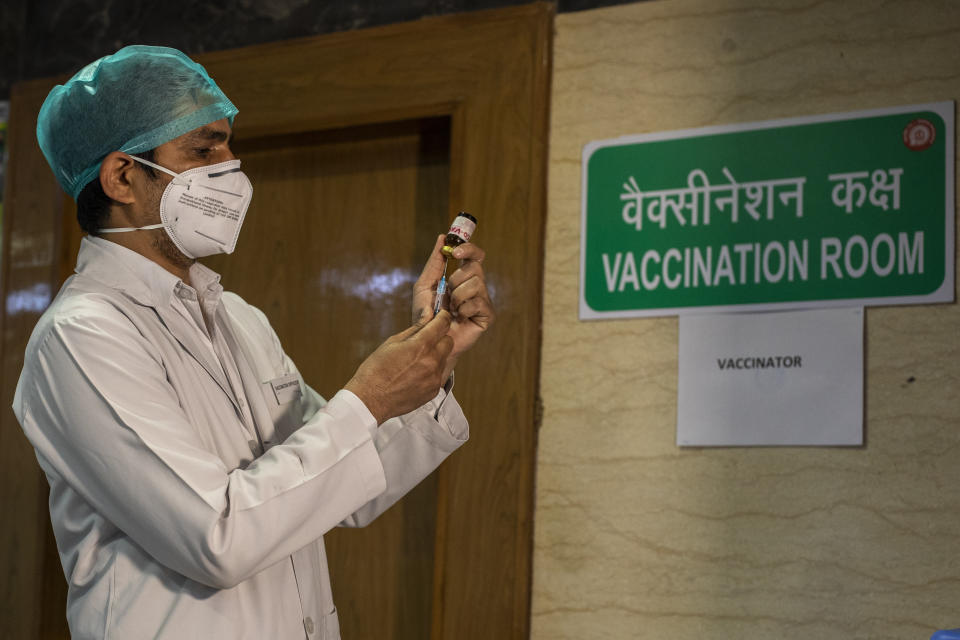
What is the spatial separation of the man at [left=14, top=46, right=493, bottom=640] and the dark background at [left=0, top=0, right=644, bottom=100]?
1.01 m

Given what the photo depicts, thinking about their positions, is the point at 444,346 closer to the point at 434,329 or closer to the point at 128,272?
the point at 434,329

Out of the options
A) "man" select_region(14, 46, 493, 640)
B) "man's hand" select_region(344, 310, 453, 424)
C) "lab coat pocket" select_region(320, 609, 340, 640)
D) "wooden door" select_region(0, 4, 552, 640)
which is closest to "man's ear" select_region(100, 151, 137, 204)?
"man" select_region(14, 46, 493, 640)

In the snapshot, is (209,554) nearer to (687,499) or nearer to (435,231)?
(687,499)

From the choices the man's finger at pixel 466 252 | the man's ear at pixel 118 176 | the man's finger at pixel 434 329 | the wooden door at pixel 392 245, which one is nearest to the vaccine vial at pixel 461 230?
the man's finger at pixel 466 252

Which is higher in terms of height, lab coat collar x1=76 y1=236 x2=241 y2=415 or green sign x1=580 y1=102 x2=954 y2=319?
green sign x1=580 y1=102 x2=954 y2=319

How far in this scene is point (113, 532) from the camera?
151cm

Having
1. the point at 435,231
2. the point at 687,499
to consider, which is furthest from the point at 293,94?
the point at 687,499

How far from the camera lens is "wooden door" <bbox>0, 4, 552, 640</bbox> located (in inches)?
93.4

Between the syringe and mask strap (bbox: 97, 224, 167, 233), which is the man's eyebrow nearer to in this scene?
mask strap (bbox: 97, 224, 167, 233)

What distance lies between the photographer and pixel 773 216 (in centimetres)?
219

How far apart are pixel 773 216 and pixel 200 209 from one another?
1098 millimetres

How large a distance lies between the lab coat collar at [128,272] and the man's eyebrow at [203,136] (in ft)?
0.62

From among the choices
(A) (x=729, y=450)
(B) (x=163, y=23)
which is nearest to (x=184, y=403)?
(A) (x=729, y=450)

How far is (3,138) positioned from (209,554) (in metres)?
2.28
